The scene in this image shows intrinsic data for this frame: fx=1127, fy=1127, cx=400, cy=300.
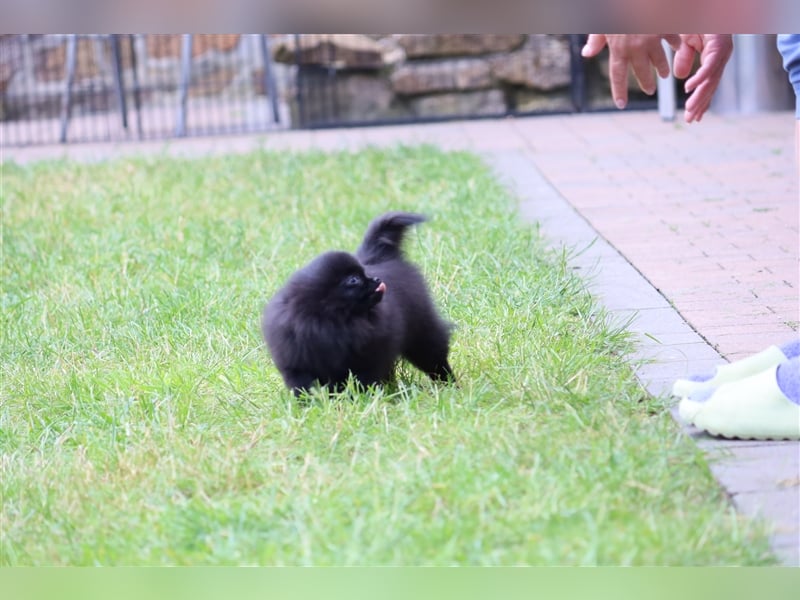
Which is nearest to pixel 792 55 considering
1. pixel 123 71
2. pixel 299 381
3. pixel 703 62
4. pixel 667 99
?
pixel 703 62

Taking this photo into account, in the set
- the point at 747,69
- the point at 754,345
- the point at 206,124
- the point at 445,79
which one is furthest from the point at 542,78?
the point at 754,345

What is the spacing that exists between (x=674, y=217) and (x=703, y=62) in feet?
8.24

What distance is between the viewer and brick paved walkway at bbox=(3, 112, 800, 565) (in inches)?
125

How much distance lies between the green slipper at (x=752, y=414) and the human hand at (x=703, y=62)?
90 centimetres

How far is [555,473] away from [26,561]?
1.12 m

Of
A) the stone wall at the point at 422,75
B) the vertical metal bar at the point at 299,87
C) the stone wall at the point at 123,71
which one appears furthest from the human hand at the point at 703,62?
the stone wall at the point at 123,71

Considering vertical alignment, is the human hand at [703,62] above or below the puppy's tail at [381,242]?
above

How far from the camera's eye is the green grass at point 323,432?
2205mm

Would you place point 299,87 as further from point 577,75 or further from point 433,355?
point 433,355

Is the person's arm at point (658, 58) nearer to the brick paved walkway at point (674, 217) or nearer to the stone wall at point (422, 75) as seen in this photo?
the brick paved walkway at point (674, 217)

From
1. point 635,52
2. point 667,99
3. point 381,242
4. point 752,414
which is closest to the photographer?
point 752,414

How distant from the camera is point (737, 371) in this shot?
2.93m

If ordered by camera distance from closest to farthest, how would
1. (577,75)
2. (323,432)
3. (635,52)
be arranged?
Answer: (323,432) < (635,52) < (577,75)

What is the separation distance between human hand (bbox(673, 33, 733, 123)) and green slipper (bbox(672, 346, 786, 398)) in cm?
80
